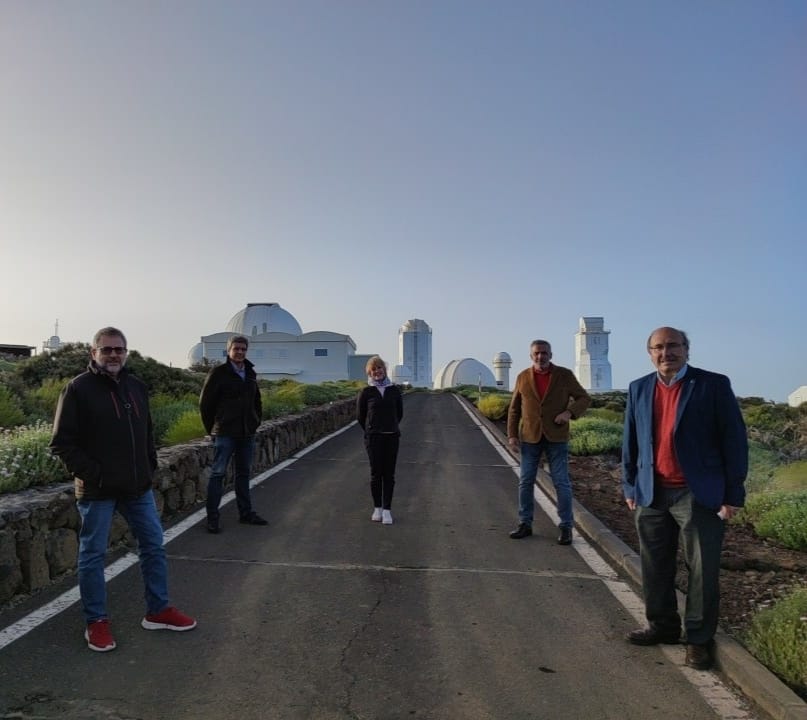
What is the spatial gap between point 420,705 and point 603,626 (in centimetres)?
173

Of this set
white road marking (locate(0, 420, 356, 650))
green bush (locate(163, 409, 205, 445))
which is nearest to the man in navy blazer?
→ white road marking (locate(0, 420, 356, 650))

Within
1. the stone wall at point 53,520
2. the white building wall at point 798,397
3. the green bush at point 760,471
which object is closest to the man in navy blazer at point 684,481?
the stone wall at point 53,520

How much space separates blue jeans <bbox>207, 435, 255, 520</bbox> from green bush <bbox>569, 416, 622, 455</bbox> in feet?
27.5

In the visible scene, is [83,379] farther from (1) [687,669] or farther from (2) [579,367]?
(2) [579,367]

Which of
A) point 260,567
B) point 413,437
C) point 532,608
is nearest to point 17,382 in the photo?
point 413,437

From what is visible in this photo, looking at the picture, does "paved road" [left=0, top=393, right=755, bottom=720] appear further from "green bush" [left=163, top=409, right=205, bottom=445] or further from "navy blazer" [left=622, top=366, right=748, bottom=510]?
"green bush" [left=163, top=409, right=205, bottom=445]

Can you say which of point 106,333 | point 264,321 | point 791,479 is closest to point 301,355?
point 264,321

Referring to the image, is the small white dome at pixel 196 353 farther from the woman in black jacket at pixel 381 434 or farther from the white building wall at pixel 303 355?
the woman in black jacket at pixel 381 434

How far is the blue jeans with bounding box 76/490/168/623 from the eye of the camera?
14.0 ft

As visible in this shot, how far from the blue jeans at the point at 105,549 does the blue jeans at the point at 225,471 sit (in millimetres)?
2563

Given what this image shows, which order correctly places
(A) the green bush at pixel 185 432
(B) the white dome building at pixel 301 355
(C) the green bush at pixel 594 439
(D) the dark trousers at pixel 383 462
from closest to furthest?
(D) the dark trousers at pixel 383 462 → (A) the green bush at pixel 185 432 → (C) the green bush at pixel 594 439 → (B) the white dome building at pixel 301 355

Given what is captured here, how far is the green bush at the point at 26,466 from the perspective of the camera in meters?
6.05

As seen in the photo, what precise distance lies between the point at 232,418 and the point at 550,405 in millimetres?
3274

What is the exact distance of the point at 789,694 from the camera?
3531 mm
